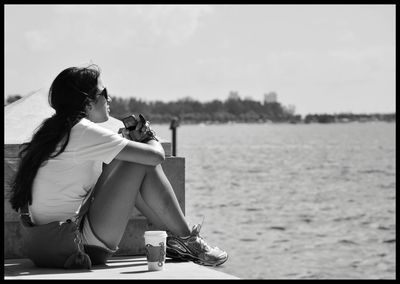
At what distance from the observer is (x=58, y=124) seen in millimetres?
4770

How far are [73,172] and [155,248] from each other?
0.66 m

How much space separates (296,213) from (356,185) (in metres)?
13.7

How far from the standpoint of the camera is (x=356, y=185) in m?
50.7

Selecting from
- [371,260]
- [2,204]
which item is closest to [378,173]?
[371,260]

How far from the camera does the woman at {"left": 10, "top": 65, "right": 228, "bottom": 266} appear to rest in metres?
4.75

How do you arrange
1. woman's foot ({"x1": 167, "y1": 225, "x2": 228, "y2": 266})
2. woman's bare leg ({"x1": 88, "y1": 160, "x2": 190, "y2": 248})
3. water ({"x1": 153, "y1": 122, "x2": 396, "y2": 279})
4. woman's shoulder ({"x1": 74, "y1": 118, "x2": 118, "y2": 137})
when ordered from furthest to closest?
water ({"x1": 153, "y1": 122, "x2": 396, "y2": 279}) < woman's foot ({"x1": 167, "y1": 225, "x2": 228, "y2": 266}) < woman's bare leg ({"x1": 88, "y1": 160, "x2": 190, "y2": 248}) < woman's shoulder ({"x1": 74, "y1": 118, "x2": 118, "y2": 137})

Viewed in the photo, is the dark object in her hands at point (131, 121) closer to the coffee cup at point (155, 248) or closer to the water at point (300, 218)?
the coffee cup at point (155, 248)

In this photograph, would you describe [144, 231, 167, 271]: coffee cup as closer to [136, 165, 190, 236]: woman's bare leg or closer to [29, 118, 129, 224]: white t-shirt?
[136, 165, 190, 236]: woman's bare leg

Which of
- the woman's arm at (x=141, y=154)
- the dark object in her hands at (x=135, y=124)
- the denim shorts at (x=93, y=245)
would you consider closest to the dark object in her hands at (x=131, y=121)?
the dark object in her hands at (x=135, y=124)

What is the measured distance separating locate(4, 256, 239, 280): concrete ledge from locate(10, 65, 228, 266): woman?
171 millimetres

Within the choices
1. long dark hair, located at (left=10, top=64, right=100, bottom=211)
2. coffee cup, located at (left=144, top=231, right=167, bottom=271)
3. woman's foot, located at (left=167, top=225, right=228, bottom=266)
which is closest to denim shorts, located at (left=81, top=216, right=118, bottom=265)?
coffee cup, located at (left=144, top=231, right=167, bottom=271)

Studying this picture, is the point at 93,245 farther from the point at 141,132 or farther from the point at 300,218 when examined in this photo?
the point at 300,218

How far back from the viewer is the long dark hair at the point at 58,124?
4766mm

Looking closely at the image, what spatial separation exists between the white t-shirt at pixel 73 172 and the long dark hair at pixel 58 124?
44mm
